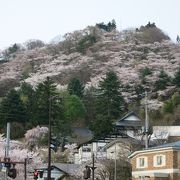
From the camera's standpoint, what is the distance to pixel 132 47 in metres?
109

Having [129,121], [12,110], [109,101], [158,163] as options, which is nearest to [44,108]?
[12,110]

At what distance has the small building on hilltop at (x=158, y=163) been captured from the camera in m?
36.5

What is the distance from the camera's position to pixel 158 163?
125ft

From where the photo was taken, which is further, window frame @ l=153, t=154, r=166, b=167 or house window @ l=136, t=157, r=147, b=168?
house window @ l=136, t=157, r=147, b=168

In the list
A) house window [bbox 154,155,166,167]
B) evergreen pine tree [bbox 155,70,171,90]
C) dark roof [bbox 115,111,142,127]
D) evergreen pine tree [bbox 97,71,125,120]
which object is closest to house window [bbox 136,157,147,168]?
house window [bbox 154,155,166,167]

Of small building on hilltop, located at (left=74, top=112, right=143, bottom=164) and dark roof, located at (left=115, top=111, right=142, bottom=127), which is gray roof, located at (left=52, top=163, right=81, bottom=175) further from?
dark roof, located at (left=115, top=111, right=142, bottom=127)

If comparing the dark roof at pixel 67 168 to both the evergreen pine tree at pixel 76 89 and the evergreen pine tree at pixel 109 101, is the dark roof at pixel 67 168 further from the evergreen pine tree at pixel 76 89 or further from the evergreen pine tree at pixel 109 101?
the evergreen pine tree at pixel 76 89

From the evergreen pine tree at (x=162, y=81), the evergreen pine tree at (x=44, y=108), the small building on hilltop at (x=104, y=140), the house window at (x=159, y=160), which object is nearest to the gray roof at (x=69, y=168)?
the small building on hilltop at (x=104, y=140)

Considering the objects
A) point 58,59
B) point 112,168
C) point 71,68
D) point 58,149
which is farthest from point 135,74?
point 112,168

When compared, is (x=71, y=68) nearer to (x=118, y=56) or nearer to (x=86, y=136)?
(x=118, y=56)

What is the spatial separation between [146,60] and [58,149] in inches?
1731

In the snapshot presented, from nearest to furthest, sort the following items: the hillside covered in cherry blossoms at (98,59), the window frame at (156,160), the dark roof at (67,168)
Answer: the window frame at (156,160), the dark roof at (67,168), the hillside covered in cherry blossoms at (98,59)

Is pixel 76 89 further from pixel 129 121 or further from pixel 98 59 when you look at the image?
pixel 98 59

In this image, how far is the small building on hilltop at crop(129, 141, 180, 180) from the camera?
36.5 metres
